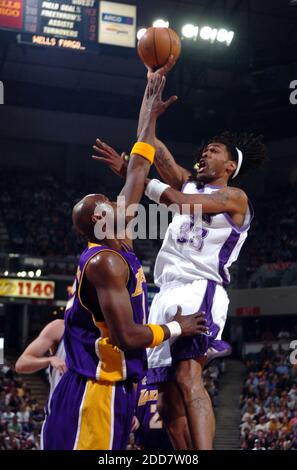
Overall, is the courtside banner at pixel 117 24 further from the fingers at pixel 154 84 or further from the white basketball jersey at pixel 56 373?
the fingers at pixel 154 84

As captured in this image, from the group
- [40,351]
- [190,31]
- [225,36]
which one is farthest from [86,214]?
[225,36]

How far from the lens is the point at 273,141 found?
22094mm

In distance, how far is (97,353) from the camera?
4035mm

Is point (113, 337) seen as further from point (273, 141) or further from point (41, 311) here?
point (273, 141)

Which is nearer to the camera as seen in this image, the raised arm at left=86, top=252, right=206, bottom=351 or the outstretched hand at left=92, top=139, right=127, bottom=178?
the raised arm at left=86, top=252, right=206, bottom=351

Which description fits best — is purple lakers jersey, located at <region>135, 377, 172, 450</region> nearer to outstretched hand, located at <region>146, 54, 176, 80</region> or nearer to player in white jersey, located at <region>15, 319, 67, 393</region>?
player in white jersey, located at <region>15, 319, 67, 393</region>

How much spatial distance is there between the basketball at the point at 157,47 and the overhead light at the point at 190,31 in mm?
13597

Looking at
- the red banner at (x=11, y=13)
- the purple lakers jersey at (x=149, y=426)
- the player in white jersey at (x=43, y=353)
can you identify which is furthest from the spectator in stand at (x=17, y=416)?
the player in white jersey at (x=43, y=353)

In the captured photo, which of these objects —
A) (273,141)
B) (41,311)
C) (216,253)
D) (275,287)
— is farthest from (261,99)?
(216,253)

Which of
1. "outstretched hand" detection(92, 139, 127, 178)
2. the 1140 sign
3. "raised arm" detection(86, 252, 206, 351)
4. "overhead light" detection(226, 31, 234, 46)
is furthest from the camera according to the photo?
"overhead light" detection(226, 31, 234, 46)

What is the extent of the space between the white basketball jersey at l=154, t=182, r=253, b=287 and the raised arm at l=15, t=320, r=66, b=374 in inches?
28.7

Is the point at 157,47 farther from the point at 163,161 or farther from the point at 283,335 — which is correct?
the point at 283,335

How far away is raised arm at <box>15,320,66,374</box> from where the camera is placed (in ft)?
15.5
